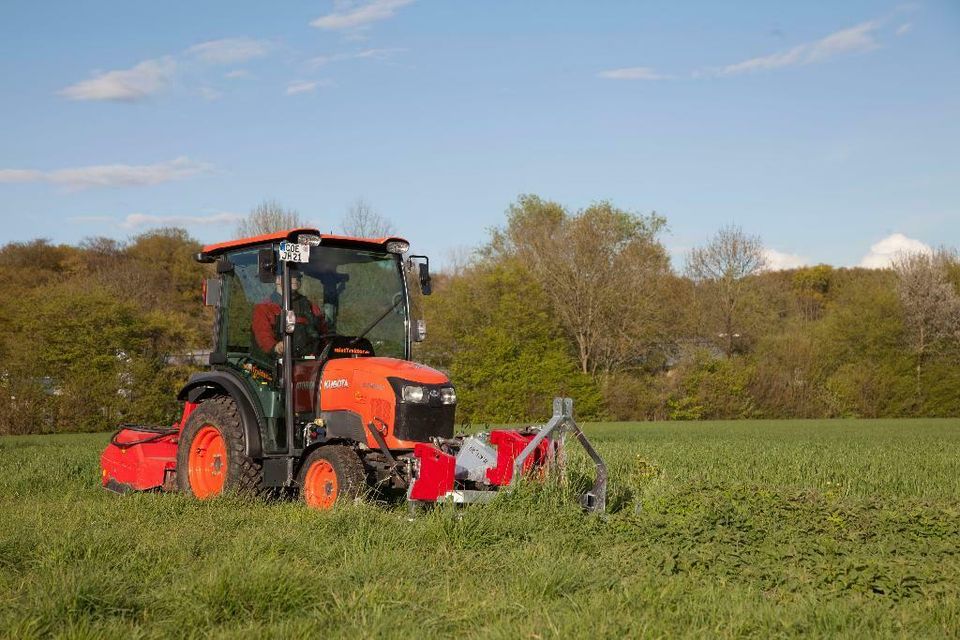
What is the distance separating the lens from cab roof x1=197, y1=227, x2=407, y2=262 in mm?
8594

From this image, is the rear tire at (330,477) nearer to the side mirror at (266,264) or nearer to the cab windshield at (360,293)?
the cab windshield at (360,293)

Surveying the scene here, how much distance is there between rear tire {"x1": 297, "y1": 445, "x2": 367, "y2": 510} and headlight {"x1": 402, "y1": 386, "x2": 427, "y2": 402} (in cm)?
63

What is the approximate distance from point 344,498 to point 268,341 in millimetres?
1883

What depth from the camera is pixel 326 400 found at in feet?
28.1

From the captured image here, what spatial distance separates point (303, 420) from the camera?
8.64 m

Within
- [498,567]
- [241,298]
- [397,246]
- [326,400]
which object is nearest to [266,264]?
[241,298]

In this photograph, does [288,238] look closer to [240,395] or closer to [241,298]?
[241,298]

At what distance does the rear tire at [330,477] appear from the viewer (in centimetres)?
768

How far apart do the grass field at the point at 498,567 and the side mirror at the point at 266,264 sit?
1.92 metres

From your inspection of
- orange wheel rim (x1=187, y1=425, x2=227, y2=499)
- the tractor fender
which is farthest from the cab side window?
orange wheel rim (x1=187, y1=425, x2=227, y2=499)

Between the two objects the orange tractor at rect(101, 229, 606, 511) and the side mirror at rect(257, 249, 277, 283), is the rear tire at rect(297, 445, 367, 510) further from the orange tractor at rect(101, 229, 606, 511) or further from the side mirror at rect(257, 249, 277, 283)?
the side mirror at rect(257, 249, 277, 283)

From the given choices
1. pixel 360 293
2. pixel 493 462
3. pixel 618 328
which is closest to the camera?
pixel 493 462

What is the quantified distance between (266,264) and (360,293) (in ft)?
3.47

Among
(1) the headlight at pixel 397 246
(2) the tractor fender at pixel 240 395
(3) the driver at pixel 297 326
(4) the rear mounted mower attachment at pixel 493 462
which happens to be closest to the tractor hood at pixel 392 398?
(4) the rear mounted mower attachment at pixel 493 462
